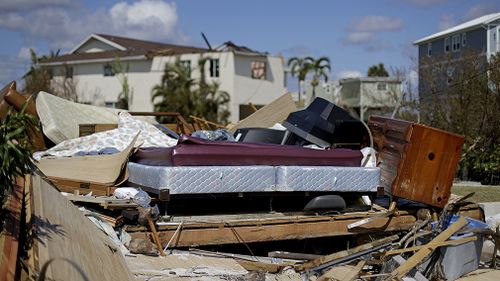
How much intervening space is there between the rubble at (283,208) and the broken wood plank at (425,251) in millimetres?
14

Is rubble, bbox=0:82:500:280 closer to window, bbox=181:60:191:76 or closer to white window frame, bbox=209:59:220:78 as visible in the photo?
window, bbox=181:60:191:76

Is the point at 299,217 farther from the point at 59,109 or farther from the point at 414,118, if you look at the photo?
the point at 414,118

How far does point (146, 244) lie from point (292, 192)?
6.07 feet

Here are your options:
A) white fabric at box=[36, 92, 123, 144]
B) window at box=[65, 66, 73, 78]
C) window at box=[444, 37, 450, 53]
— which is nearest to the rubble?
white fabric at box=[36, 92, 123, 144]

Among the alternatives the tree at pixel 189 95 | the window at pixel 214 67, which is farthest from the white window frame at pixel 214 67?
the tree at pixel 189 95

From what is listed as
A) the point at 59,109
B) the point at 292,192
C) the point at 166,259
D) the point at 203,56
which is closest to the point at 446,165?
the point at 292,192

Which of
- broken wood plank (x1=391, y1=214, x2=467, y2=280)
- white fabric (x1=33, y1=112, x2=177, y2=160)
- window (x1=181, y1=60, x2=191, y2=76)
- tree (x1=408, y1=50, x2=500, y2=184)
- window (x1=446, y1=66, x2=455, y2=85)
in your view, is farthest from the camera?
window (x1=181, y1=60, x2=191, y2=76)

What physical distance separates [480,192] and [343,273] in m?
6.75

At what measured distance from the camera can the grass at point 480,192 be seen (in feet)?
37.2

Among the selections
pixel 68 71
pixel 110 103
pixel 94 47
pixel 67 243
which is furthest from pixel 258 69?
pixel 67 243

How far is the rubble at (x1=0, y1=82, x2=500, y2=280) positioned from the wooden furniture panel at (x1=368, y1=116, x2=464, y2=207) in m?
0.01

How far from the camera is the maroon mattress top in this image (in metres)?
6.96

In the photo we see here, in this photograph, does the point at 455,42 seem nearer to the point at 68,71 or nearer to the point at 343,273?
the point at 68,71

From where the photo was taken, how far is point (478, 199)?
11.3 m
